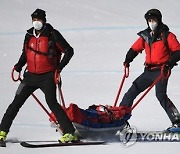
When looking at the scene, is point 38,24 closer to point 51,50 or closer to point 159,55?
point 51,50

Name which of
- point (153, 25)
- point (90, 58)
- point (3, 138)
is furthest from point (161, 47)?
point (90, 58)

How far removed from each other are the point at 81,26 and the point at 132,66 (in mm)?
2040

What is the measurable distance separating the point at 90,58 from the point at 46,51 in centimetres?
408

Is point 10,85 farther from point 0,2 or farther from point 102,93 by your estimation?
point 0,2

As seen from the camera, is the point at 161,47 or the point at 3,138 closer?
the point at 3,138

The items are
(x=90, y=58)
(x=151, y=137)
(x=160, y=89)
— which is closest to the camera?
(x=151, y=137)

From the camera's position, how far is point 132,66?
9430 millimetres

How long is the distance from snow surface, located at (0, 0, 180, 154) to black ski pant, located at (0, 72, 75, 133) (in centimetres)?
22

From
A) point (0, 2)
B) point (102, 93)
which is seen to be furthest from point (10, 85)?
point (0, 2)

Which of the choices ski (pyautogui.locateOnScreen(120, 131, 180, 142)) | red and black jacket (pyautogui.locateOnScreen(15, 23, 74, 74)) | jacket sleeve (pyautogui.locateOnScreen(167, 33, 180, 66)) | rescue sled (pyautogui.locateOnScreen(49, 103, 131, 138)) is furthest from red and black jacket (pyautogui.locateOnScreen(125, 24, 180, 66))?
red and black jacket (pyautogui.locateOnScreen(15, 23, 74, 74))

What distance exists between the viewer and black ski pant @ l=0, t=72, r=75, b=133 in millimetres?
5703

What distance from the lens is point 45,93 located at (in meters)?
5.75

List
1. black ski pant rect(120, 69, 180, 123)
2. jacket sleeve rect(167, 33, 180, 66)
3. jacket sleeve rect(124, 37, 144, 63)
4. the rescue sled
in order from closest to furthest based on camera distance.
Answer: the rescue sled < jacket sleeve rect(167, 33, 180, 66) < black ski pant rect(120, 69, 180, 123) < jacket sleeve rect(124, 37, 144, 63)

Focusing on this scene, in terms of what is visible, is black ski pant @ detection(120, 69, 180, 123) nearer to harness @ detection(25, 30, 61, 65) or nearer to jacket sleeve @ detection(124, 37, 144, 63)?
jacket sleeve @ detection(124, 37, 144, 63)
